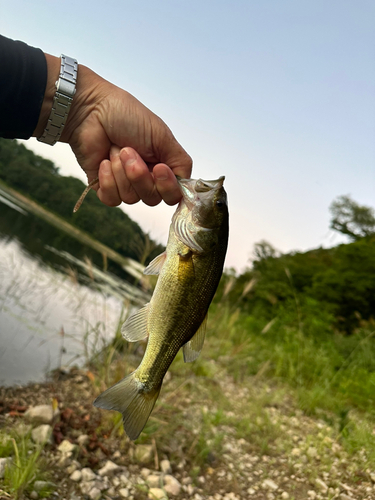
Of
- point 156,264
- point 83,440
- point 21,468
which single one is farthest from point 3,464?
point 156,264

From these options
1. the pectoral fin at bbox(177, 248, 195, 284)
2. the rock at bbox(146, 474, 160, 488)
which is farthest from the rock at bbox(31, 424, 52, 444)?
the pectoral fin at bbox(177, 248, 195, 284)

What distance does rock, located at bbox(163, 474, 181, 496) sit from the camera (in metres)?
3.47

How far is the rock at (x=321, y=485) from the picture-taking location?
12.2 feet

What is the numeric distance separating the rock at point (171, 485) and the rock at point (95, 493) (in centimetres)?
64

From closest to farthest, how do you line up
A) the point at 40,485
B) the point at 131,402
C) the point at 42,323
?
the point at 131,402 < the point at 40,485 < the point at 42,323

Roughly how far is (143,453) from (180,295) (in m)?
2.60

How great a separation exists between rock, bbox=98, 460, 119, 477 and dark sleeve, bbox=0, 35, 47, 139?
9.82ft

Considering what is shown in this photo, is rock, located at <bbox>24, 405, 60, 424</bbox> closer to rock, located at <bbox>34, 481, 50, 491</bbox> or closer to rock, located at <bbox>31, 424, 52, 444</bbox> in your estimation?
rock, located at <bbox>31, 424, 52, 444</bbox>

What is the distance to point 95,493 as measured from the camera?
317 cm

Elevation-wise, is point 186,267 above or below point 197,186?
below

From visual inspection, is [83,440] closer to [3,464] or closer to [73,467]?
[73,467]

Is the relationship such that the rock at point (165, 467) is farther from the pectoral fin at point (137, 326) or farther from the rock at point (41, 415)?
the pectoral fin at point (137, 326)

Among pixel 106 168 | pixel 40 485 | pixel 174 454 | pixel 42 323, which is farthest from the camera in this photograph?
pixel 42 323

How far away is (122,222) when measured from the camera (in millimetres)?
5977
